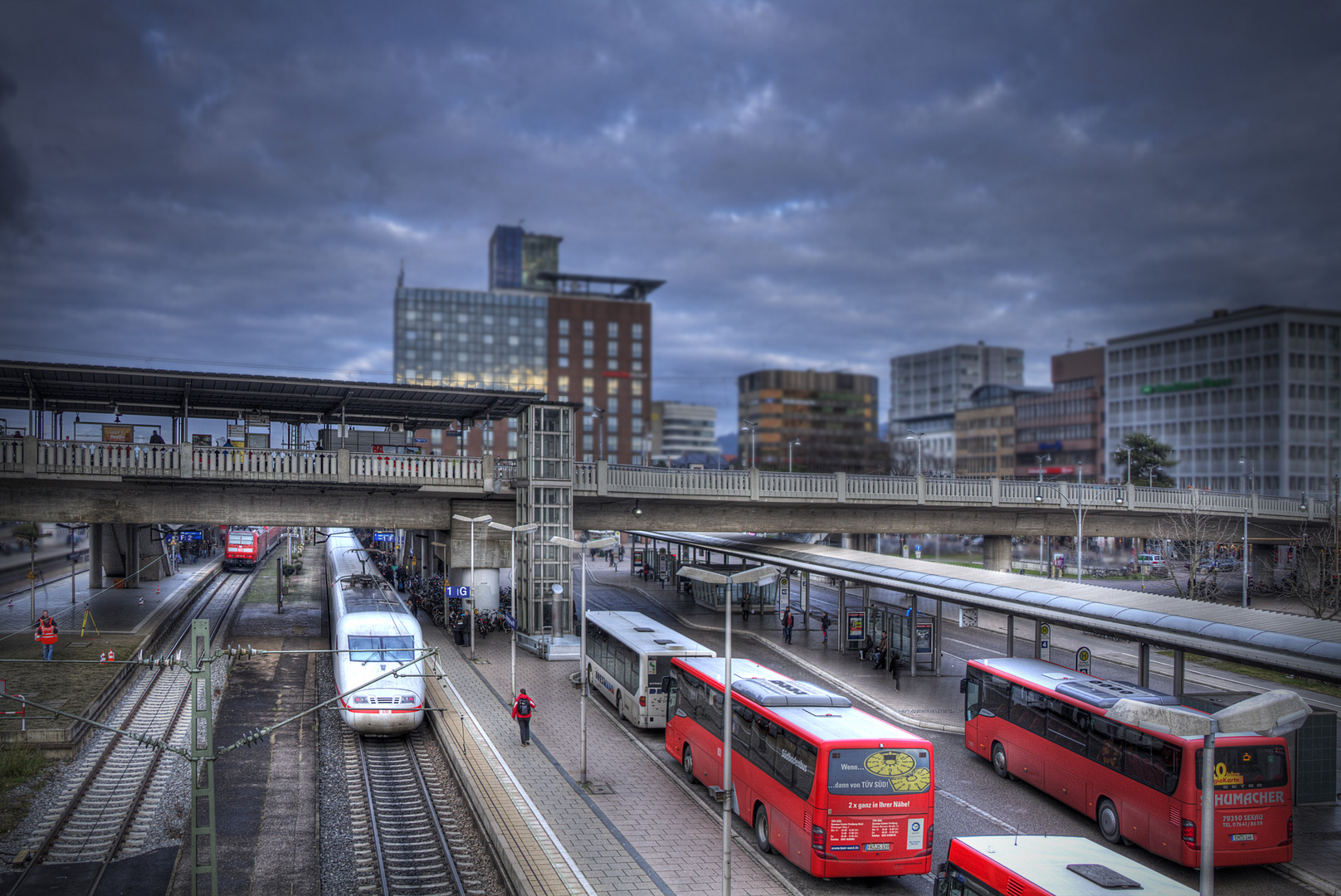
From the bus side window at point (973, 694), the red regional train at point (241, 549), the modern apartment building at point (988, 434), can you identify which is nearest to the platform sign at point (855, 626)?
the bus side window at point (973, 694)

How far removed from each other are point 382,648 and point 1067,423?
13226 cm

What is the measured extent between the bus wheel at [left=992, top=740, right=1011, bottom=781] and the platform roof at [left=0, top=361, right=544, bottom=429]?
22.0 metres

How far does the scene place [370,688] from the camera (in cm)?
2344

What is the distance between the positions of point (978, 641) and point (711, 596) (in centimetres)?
1589

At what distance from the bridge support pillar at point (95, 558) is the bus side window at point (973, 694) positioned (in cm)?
4884

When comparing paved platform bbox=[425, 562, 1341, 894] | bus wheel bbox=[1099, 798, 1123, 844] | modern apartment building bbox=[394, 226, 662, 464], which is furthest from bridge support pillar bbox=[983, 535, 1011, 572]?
modern apartment building bbox=[394, 226, 662, 464]

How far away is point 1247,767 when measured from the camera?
591 inches

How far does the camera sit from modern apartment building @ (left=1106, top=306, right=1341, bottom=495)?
10200cm

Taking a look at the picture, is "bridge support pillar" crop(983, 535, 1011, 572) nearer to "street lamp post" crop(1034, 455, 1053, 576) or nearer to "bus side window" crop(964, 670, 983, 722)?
"street lamp post" crop(1034, 455, 1053, 576)

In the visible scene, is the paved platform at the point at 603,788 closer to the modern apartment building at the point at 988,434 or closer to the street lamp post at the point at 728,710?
the street lamp post at the point at 728,710

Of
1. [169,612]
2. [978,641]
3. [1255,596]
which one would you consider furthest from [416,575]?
[1255,596]

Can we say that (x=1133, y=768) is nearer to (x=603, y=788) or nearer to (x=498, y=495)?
(x=603, y=788)

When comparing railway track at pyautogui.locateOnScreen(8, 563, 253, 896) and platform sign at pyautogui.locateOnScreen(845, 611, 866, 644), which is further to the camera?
platform sign at pyautogui.locateOnScreen(845, 611, 866, 644)

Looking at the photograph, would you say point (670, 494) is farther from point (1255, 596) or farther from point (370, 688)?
point (1255, 596)
